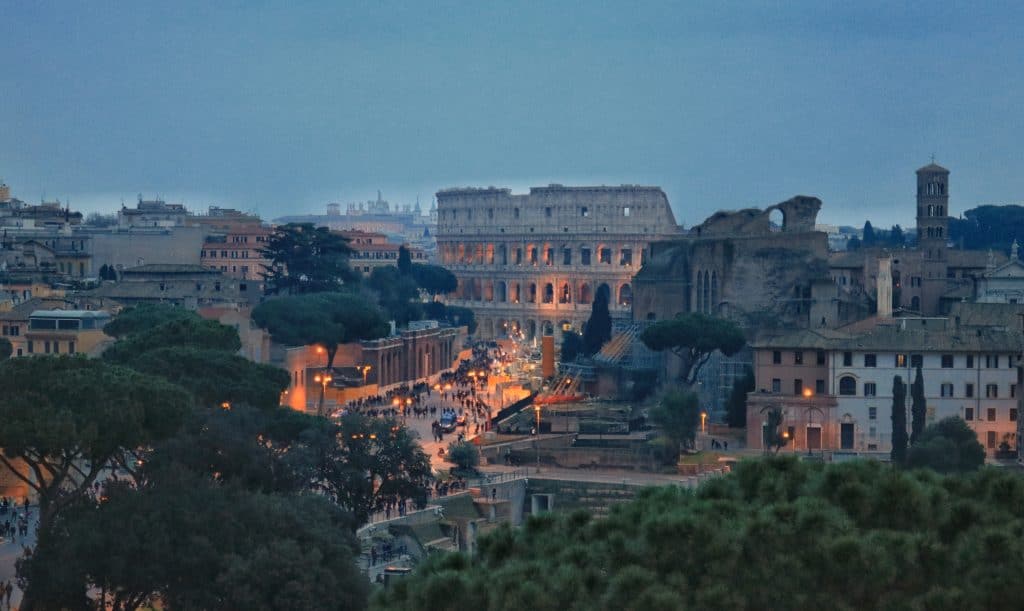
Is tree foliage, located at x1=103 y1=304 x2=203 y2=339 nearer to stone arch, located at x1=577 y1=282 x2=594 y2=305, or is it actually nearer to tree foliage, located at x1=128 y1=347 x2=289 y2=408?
tree foliage, located at x1=128 y1=347 x2=289 y2=408

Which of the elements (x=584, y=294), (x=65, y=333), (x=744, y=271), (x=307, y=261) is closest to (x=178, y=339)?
(x=65, y=333)

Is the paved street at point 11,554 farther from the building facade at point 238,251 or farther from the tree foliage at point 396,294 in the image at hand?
the building facade at point 238,251

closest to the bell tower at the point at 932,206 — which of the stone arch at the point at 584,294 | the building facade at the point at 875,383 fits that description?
the building facade at the point at 875,383

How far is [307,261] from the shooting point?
79.9 metres

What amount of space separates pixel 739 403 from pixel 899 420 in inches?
233

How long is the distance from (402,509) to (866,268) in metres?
30.7

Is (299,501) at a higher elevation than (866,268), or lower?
lower

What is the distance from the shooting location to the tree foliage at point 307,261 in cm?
7825

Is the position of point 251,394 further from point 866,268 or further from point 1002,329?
point 866,268

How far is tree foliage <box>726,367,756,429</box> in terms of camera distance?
49.2 meters

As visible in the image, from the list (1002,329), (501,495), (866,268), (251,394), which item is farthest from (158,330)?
(866,268)

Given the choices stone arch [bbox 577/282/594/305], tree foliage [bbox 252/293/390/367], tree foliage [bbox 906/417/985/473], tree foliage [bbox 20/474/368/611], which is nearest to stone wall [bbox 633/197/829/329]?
tree foliage [bbox 252/293/390/367]

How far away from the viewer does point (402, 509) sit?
1468 inches

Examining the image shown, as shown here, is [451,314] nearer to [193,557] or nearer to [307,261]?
[307,261]
